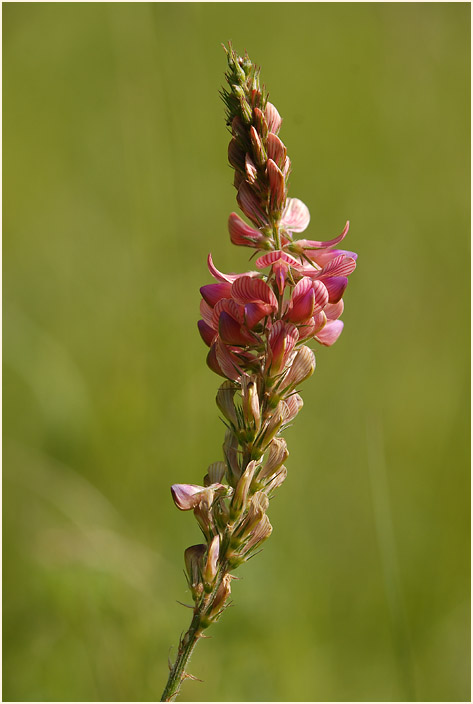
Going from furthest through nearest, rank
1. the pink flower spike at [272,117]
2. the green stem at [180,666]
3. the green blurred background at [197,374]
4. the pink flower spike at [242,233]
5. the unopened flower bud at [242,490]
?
the green blurred background at [197,374]
the pink flower spike at [242,233]
the pink flower spike at [272,117]
the unopened flower bud at [242,490]
the green stem at [180,666]

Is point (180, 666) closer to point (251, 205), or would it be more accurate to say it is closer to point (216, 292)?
point (216, 292)

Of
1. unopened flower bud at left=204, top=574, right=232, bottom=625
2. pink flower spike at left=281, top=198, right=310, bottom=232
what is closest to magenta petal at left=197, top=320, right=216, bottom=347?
pink flower spike at left=281, top=198, right=310, bottom=232

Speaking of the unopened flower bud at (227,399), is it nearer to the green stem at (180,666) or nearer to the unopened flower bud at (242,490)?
the unopened flower bud at (242,490)

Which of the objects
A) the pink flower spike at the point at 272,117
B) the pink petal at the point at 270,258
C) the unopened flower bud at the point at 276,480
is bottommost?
the unopened flower bud at the point at 276,480

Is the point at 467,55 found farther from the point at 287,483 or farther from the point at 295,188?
the point at 287,483

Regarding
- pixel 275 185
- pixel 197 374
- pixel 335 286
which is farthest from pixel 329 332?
pixel 197 374

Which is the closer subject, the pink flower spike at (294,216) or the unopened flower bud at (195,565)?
the unopened flower bud at (195,565)

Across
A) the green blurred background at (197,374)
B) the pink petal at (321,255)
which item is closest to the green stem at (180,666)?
the pink petal at (321,255)

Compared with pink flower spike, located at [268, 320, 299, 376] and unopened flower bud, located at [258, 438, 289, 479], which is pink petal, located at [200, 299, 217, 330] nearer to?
pink flower spike, located at [268, 320, 299, 376]
